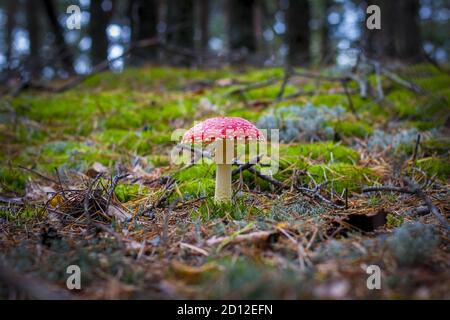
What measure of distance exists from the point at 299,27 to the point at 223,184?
912 centimetres

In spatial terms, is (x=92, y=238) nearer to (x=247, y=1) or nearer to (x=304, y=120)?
(x=304, y=120)

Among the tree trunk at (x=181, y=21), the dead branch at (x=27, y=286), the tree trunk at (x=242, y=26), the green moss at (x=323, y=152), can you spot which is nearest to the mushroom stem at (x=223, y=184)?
the green moss at (x=323, y=152)

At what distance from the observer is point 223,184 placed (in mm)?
2965

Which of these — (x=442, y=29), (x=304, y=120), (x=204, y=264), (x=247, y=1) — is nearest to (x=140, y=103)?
(x=304, y=120)

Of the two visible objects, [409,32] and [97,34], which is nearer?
[409,32]

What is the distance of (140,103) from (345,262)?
4.76 meters

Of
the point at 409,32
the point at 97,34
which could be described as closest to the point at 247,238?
the point at 97,34

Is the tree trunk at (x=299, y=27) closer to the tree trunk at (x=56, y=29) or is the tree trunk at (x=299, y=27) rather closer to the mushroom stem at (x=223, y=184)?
the tree trunk at (x=56, y=29)

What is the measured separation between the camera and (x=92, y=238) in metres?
2.39

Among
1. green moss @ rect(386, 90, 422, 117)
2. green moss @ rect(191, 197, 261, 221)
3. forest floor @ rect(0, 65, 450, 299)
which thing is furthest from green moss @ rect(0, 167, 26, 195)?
green moss @ rect(386, 90, 422, 117)

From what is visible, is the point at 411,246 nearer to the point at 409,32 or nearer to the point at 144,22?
the point at 144,22

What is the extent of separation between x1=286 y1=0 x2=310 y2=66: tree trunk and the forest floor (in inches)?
175

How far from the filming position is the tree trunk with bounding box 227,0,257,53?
9.99 metres

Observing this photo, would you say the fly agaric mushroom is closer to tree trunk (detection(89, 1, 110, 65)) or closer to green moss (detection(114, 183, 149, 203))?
green moss (detection(114, 183, 149, 203))
